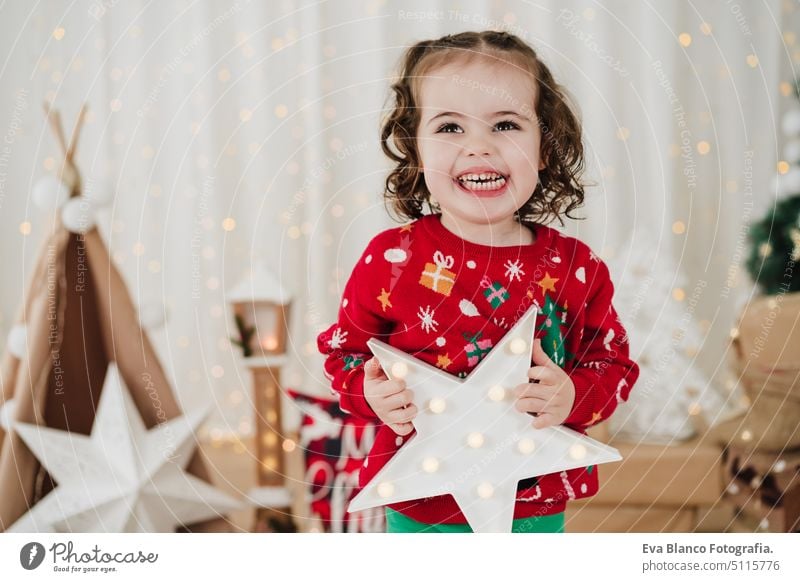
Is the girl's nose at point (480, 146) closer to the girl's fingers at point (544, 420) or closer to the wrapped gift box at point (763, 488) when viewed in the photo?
the girl's fingers at point (544, 420)

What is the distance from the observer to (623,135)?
57.3 inches

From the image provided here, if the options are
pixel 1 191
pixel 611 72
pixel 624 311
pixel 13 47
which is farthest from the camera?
pixel 624 311

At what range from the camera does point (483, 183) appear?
719 mm

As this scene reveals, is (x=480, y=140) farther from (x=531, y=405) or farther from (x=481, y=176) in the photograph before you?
(x=531, y=405)

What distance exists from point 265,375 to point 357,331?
0.53 meters

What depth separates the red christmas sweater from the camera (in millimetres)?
708

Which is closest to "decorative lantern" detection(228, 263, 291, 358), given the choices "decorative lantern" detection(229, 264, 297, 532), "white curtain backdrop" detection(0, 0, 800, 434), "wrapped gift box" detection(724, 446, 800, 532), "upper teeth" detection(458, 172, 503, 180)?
"decorative lantern" detection(229, 264, 297, 532)

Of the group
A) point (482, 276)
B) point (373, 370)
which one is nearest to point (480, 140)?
point (482, 276)

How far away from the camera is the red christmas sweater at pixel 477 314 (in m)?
0.71

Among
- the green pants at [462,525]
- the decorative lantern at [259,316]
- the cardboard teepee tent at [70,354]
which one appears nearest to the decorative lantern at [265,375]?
the decorative lantern at [259,316]

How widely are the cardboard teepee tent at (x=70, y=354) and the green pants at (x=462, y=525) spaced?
0.39 meters
